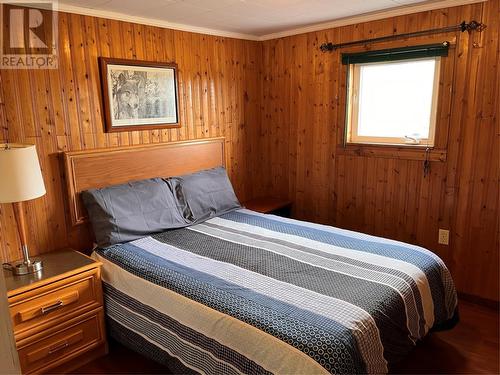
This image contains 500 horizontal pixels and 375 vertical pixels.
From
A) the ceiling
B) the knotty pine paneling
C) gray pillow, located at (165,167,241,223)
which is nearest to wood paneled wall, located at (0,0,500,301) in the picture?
the knotty pine paneling

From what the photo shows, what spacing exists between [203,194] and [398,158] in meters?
1.59

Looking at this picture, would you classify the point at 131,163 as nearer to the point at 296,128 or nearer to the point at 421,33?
the point at 296,128

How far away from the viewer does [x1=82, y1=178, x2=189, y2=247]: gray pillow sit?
2490 mm

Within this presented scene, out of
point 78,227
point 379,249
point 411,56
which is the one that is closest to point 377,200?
point 379,249

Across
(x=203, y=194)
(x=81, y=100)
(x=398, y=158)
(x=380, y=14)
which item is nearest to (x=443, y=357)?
(x=398, y=158)

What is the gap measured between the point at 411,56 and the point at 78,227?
270 centimetres

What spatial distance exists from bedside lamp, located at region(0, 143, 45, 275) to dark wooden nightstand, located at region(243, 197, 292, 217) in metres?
1.87

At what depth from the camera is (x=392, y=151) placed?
9.93 feet

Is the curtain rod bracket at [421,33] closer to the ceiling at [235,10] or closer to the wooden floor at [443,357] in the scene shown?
the ceiling at [235,10]

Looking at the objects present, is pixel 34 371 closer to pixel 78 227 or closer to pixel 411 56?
pixel 78 227

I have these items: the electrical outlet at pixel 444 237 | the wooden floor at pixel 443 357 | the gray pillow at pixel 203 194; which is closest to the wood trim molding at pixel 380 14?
the gray pillow at pixel 203 194

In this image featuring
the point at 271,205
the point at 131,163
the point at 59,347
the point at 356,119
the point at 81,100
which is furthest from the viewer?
the point at 271,205

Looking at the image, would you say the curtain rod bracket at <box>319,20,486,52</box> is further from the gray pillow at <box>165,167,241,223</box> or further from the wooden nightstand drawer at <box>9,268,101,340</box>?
the wooden nightstand drawer at <box>9,268,101,340</box>

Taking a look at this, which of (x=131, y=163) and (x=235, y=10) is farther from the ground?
(x=235, y=10)
